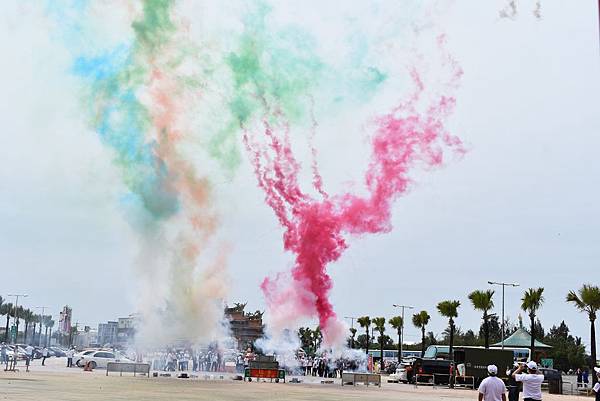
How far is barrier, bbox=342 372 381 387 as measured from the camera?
139 ft

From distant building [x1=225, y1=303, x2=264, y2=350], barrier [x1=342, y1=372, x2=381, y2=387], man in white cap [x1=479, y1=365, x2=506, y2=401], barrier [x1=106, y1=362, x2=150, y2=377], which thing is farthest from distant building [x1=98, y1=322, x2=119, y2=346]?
man in white cap [x1=479, y1=365, x2=506, y2=401]

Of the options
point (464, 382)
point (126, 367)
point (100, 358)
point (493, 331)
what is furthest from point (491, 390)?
point (493, 331)

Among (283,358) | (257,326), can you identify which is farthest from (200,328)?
(257,326)

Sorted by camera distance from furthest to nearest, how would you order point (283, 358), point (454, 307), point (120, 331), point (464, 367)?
point (120, 331) → point (454, 307) → point (283, 358) → point (464, 367)

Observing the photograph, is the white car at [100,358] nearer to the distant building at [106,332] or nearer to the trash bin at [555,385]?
the trash bin at [555,385]

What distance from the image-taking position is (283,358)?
5816 centimetres

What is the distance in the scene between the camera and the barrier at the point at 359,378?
42.4 metres

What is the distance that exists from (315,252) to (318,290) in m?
3.29

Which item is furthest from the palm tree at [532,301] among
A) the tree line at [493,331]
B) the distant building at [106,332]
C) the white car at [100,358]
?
the distant building at [106,332]

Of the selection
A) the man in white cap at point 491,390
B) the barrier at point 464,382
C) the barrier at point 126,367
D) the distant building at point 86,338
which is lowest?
the distant building at point 86,338

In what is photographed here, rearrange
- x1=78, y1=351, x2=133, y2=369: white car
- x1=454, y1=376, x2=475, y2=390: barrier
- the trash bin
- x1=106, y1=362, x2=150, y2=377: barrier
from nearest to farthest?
x1=106, y1=362, x2=150, y2=377: barrier
the trash bin
x1=454, y1=376, x2=475, y2=390: barrier
x1=78, y1=351, x2=133, y2=369: white car

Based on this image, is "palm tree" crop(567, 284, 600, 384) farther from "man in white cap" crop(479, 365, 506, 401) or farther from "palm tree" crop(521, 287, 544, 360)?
"man in white cap" crop(479, 365, 506, 401)

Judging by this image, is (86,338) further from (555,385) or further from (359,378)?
(555,385)

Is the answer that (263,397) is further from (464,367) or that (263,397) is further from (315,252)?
(464,367)
